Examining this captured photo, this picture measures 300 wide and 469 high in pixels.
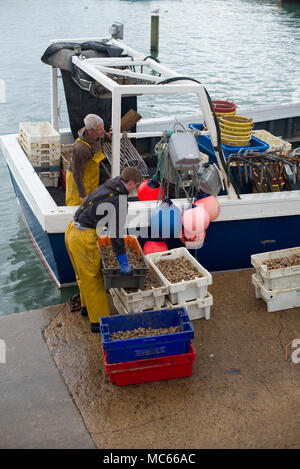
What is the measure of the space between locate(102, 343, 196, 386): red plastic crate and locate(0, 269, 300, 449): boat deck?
0.19ft

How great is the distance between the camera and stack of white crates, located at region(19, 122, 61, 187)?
629 centimetres

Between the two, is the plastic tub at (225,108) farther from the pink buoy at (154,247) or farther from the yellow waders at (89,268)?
the yellow waders at (89,268)

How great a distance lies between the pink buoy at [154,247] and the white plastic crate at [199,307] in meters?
0.79

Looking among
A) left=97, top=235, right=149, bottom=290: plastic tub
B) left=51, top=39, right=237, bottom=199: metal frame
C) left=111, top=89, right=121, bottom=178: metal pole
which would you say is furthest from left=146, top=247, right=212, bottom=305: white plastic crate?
left=51, top=39, right=237, bottom=199: metal frame

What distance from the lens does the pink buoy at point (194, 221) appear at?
203 inches

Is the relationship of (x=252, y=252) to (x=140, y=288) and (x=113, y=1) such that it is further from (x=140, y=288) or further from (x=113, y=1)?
Result: (x=113, y=1)

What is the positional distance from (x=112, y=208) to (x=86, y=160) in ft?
3.02

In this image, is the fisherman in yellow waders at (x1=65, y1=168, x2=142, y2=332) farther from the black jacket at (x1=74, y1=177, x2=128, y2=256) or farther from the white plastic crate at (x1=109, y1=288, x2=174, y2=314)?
the white plastic crate at (x1=109, y1=288, x2=174, y2=314)

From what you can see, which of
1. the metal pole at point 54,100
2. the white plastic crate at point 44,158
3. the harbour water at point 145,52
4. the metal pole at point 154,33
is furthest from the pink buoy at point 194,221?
the metal pole at point 154,33

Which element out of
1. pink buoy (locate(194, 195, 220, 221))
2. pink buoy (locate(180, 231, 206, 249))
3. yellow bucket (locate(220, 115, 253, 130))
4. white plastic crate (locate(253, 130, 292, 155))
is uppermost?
yellow bucket (locate(220, 115, 253, 130))

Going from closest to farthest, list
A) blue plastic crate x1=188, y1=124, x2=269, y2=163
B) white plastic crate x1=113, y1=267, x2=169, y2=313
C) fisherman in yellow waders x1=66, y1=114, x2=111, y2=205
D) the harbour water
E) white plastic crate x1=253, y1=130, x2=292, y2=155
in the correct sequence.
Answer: white plastic crate x1=113, y1=267, x2=169, y2=313, fisherman in yellow waders x1=66, y1=114, x2=111, y2=205, blue plastic crate x1=188, y1=124, x2=269, y2=163, white plastic crate x1=253, y1=130, x2=292, y2=155, the harbour water

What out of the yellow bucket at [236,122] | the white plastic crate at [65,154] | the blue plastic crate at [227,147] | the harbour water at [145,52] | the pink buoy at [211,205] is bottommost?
the harbour water at [145,52]

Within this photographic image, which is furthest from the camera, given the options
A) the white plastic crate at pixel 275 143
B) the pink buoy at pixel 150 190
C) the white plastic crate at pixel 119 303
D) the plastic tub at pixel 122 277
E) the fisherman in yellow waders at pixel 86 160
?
the white plastic crate at pixel 275 143

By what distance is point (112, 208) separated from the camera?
4.25 m
